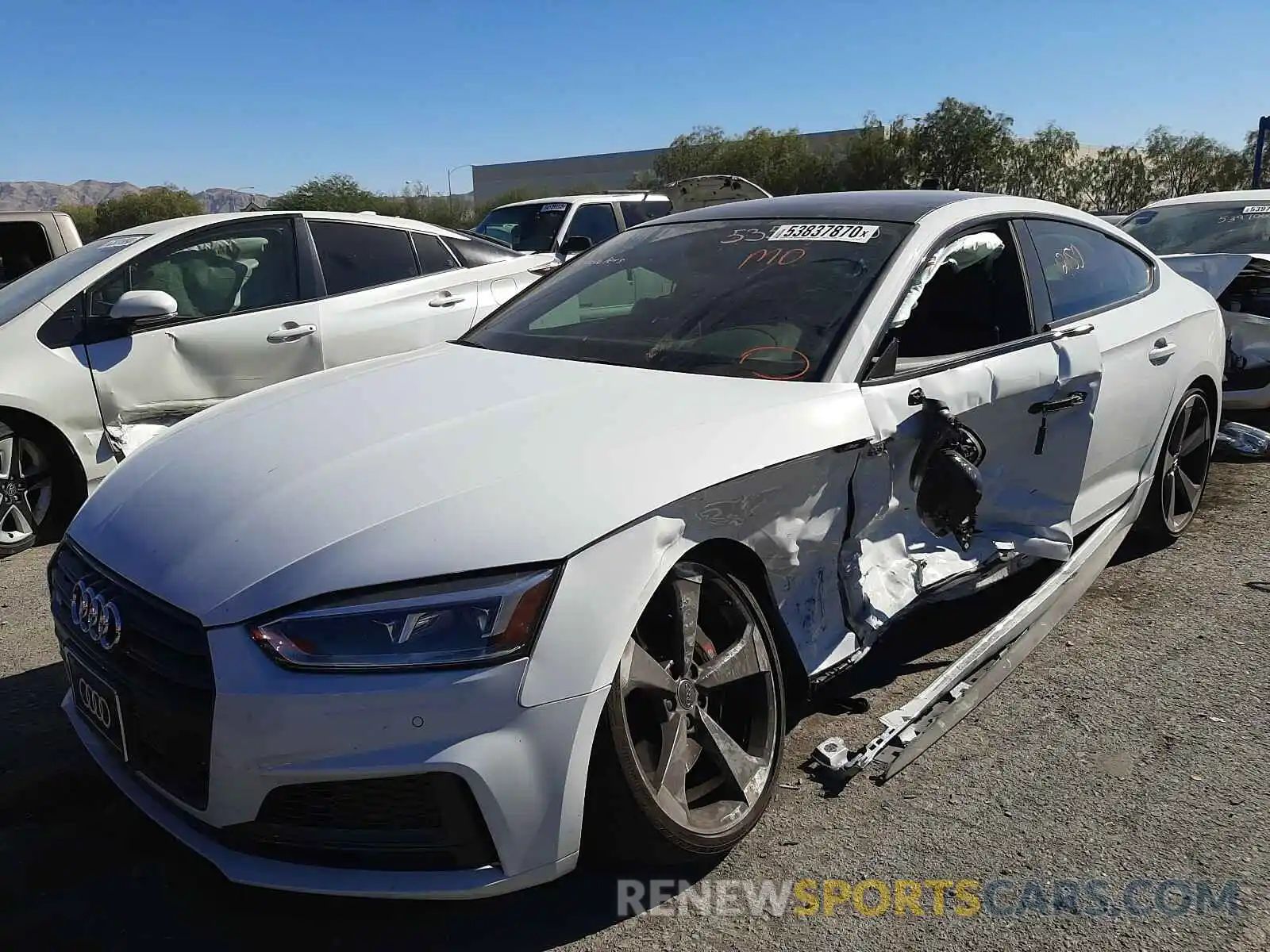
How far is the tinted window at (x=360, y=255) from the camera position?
588 centimetres

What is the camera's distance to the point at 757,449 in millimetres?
2508

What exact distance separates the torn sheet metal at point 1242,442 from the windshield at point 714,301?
3493mm

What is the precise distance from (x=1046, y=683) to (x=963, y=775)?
758 mm

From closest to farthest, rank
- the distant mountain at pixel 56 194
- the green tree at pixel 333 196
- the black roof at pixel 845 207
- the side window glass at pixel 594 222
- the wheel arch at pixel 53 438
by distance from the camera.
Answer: the black roof at pixel 845 207 → the wheel arch at pixel 53 438 → the side window glass at pixel 594 222 → the green tree at pixel 333 196 → the distant mountain at pixel 56 194

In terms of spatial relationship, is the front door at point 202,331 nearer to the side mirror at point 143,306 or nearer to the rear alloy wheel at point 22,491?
the side mirror at point 143,306

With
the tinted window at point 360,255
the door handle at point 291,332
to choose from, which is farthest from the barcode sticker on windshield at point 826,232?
the tinted window at point 360,255

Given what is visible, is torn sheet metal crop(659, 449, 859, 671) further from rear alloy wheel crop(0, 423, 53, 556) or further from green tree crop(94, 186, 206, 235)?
green tree crop(94, 186, 206, 235)

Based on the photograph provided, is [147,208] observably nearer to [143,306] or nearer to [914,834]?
[143,306]

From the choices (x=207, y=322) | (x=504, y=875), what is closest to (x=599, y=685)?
(x=504, y=875)

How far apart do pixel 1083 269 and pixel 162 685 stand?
3.66 meters

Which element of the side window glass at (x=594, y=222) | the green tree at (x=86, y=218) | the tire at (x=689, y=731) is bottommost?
the tire at (x=689, y=731)

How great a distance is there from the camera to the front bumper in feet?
6.40

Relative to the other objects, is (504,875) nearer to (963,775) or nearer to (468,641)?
(468,641)

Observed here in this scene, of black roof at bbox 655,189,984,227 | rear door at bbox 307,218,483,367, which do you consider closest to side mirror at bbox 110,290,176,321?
rear door at bbox 307,218,483,367
